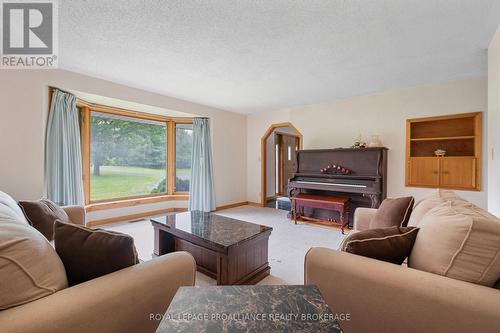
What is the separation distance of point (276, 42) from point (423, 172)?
313 centimetres

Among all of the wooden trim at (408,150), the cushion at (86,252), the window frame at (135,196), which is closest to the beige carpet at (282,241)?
the window frame at (135,196)

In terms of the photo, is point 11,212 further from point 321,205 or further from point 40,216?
point 321,205

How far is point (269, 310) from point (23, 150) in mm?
3508

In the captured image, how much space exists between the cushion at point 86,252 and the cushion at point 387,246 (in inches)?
44.9

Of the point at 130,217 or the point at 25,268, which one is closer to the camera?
the point at 25,268

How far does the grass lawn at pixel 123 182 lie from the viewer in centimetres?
387

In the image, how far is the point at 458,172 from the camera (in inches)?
126

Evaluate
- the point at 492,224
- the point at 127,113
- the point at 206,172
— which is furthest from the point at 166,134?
the point at 492,224

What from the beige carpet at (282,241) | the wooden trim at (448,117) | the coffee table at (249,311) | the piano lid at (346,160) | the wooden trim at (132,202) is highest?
the wooden trim at (448,117)

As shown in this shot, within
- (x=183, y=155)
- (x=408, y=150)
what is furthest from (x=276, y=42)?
(x=183, y=155)

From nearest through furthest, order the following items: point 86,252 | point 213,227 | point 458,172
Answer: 1. point 86,252
2. point 213,227
3. point 458,172

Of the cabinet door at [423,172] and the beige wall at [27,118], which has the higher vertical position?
the beige wall at [27,118]

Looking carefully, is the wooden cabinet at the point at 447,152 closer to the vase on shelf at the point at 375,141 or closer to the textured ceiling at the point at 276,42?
the vase on shelf at the point at 375,141

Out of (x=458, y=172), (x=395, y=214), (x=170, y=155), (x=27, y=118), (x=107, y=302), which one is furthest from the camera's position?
(x=170, y=155)
